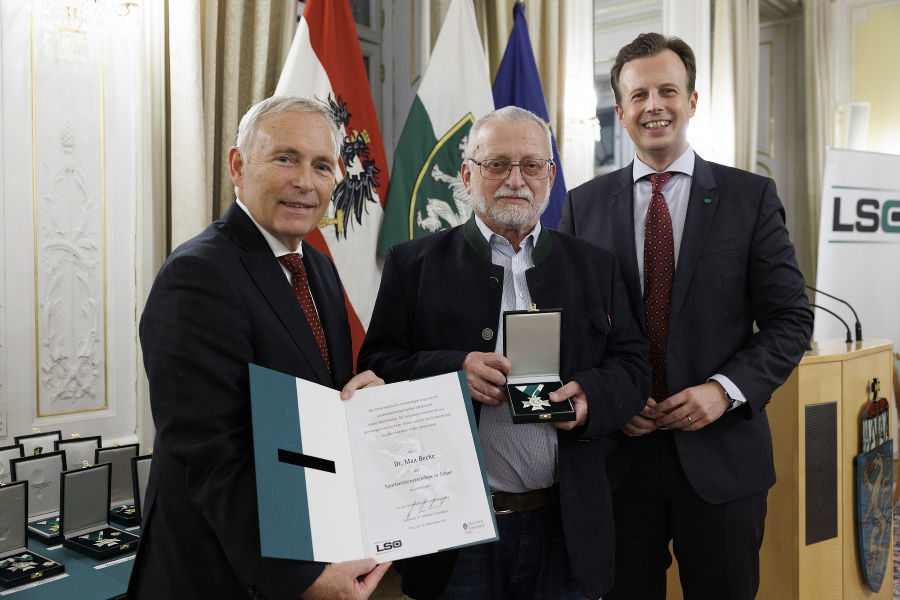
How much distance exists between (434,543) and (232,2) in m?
2.48

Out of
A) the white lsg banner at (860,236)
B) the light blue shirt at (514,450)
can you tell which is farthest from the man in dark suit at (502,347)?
the white lsg banner at (860,236)

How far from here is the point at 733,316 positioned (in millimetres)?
1951

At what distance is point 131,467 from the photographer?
2.35 meters

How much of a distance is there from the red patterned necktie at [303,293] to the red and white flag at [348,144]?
146 cm

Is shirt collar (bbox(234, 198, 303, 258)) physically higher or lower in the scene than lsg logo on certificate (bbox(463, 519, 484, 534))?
higher

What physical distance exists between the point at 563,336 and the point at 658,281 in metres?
0.54

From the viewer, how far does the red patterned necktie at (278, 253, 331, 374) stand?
1495 millimetres

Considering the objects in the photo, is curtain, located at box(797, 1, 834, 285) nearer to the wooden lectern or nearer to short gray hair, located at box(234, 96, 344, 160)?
the wooden lectern

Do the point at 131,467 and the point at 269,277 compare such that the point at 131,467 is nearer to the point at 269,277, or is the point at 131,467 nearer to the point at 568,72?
the point at 269,277

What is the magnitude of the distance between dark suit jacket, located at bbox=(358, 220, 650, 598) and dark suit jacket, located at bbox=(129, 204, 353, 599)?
1.20 feet

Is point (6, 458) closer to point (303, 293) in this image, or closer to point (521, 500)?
point (303, 293)

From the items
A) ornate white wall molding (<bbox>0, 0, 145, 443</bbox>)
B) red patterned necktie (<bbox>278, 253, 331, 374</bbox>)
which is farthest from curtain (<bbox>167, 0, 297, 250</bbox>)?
red patterned necktie (<bbox>278, 253, 331, 374</bbox>)

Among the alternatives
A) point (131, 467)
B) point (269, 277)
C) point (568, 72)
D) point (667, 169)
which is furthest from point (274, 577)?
point (568, 72)

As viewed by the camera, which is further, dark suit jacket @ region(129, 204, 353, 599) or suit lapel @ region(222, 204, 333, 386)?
suit lapel @ region(222, 204, 333, 386)
